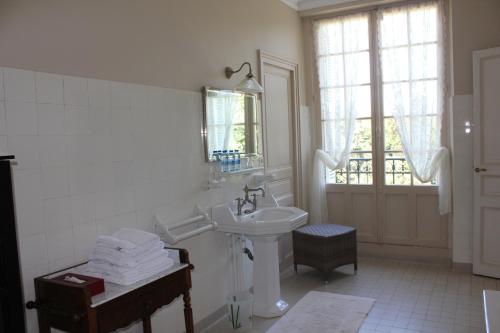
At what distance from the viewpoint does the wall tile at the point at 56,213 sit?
83.8 inches

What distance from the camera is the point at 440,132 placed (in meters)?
4.41

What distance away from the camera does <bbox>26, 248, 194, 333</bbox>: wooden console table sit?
1867mm

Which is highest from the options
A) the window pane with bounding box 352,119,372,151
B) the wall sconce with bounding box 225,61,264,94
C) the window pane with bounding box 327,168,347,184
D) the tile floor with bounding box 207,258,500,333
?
the wall sconce with bounding box 225,61,264,94

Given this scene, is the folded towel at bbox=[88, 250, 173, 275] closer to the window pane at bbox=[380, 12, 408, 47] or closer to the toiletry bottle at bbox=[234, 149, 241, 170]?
the toiletry bottle at bbox=[234, 149, 241, 170]

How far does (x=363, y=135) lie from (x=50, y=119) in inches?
139

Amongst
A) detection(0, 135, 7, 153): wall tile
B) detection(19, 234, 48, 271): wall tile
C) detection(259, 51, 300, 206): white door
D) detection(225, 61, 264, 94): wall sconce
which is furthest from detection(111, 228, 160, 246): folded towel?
detection(259, 51, 300, 206): white door

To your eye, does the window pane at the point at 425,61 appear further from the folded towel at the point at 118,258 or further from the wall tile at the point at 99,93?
the folded towel at the point at 118,258

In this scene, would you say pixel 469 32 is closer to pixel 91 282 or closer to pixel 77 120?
pixel 77 120

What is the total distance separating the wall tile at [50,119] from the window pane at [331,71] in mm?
3344

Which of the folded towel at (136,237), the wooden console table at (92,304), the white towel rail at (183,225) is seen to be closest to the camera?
the wooden console table at (92,304)

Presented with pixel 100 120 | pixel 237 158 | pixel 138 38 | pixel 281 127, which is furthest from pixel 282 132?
pixel 100 120

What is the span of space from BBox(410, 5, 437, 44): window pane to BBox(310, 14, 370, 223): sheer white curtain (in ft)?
1.61

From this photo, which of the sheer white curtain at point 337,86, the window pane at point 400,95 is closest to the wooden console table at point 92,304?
the sheer white curtain at point 337,86

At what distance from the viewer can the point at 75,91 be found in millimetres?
2279
